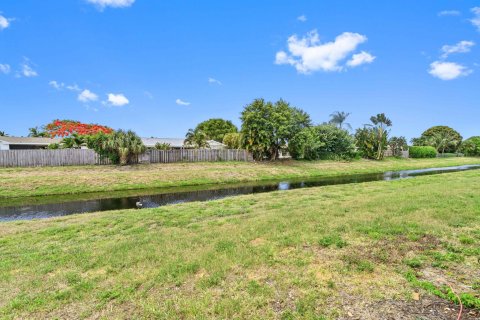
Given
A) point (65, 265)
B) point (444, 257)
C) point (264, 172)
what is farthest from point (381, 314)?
point (264, 172)

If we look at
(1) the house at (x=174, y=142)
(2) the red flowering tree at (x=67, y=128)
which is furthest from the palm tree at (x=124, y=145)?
(2) the red flowering tree at (x=67, y=128)

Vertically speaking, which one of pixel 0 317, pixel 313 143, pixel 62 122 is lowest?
pixel 0 317

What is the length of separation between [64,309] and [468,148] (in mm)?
91067

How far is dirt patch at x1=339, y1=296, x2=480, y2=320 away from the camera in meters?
3.33

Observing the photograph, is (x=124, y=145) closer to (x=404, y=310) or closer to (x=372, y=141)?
(x=404, y=310)

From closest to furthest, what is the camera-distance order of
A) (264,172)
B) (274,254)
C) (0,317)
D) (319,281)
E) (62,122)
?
(0,317) < (319,281) < (274,254) < (264,172) < (62,122)

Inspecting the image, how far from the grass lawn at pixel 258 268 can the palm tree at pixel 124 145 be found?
1790cm

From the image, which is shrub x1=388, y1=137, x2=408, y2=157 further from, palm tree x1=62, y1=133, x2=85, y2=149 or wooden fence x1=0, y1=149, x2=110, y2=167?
palm tree x1=62, y1=133, x2=85, y2=149

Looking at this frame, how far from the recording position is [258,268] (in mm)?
4711

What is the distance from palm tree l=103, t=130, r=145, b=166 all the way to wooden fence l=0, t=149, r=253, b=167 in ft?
4.12

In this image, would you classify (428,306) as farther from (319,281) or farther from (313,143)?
(313,143)

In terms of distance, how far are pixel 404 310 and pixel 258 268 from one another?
219cm

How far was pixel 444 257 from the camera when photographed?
4.89 meters

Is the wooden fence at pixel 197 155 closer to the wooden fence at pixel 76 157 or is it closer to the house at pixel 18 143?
the wooden fence at pixel 76 157
